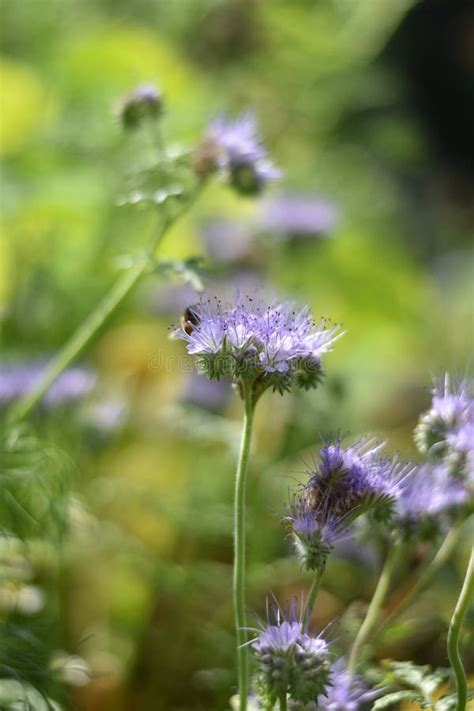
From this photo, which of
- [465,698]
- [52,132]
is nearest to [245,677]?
[465,698]

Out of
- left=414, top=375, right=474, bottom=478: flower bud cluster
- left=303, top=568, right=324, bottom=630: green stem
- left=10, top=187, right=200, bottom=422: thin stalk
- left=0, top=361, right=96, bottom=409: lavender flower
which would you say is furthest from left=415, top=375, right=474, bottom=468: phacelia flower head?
left=0, top=361, right=96, bottom=409: lavender flower

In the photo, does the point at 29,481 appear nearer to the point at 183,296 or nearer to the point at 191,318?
the point at 191,318

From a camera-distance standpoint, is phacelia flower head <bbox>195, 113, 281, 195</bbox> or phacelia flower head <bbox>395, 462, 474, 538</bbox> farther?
phacelia flower head <bbox>195, 113, 281, 195</bbox>

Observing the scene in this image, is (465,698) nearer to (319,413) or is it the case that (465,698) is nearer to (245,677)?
(245,677)

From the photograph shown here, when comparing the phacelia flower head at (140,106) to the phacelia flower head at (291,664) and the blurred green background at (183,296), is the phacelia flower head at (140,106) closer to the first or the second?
the blurred green background at (183,296)

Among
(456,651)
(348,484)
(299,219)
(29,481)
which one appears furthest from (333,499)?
(299,219)

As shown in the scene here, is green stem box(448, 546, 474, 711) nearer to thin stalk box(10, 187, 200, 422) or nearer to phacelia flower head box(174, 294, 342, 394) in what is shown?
phacelia flower head box(174, 294, 342, 394)

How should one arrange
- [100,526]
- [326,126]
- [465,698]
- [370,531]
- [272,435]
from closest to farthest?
[465,698] < [370,531] < [100,526] < [272,435] < [326,126]
